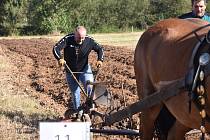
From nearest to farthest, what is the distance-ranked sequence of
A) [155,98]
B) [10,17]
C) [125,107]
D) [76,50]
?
[155,98], [125,107], [76,50], [10,17]

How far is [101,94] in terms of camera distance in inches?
279

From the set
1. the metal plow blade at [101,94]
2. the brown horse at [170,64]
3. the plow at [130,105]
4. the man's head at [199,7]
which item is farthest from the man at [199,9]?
the metal plow blade at [101,94]

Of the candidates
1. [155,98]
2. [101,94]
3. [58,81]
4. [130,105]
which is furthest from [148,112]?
[58,81]

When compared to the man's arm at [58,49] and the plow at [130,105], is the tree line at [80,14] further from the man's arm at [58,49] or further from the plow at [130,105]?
the plow at [130,105]

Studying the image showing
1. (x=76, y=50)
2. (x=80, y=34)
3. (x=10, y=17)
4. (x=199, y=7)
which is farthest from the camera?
(x=10, y=17)

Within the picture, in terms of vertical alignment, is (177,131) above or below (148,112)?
below

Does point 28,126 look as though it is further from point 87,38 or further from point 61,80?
point 61,80

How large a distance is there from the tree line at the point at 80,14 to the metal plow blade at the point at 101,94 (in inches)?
1755

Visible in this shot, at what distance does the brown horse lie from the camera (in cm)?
443

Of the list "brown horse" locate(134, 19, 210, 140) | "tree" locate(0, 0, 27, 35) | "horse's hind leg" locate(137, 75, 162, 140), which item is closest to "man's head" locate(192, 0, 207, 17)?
"brown horse" locate(134, 19, 210, 140)

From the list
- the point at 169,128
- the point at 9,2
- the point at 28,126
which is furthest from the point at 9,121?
the point at 9,2

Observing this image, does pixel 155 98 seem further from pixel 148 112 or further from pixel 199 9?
pixel 199 9

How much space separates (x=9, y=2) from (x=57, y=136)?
160ft

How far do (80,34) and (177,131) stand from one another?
10.2 ft
